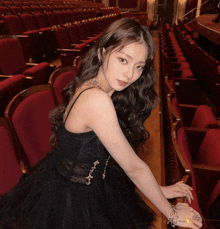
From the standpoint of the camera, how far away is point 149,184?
18.5 inches

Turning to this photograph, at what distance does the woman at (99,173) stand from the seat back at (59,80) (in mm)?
271

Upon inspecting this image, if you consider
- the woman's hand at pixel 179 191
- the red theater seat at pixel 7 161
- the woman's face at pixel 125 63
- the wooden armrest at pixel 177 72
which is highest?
the woman's face at pixel 125 63

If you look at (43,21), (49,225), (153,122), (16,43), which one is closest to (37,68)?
(16,43)

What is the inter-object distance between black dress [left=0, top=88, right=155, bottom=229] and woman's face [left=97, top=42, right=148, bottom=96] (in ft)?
0.48

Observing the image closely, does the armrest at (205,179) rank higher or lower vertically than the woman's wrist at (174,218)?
lower

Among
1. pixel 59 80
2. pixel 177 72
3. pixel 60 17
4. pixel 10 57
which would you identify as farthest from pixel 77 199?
pixel 60 17

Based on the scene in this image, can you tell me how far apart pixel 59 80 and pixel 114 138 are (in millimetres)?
522

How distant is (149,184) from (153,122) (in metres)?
0.48

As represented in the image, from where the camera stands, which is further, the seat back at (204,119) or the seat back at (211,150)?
the seat back at (204,119)

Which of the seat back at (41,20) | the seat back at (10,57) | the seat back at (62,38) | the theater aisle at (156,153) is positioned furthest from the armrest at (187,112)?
the seat back at (41,20)

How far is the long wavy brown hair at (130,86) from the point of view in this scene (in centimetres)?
49

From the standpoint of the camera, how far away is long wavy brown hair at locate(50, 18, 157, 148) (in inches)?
19.4

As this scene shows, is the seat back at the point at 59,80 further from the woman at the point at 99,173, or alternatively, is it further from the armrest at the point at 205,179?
the armrest at the point at 205,179

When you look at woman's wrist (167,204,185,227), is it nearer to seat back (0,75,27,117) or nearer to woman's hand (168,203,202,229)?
woman's hand (168,203,202,229)
